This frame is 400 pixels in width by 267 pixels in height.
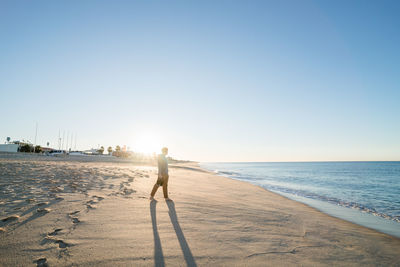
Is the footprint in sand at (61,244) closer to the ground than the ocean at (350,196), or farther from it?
farther from it

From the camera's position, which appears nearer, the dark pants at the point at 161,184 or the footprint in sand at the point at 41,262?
the footprint in sand at the point at 41,262

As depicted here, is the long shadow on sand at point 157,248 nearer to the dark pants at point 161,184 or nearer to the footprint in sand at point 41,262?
the footprint in sand at point 41,262

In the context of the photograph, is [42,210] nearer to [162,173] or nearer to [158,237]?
[158,237]

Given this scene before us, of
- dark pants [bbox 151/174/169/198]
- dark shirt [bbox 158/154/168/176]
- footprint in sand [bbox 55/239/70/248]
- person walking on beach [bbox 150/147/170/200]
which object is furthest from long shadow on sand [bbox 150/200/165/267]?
dark shirt [bbox 158/154/168/176]

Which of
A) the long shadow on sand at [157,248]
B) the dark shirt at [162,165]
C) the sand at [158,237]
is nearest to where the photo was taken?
the long shadow on sand at [157,248]

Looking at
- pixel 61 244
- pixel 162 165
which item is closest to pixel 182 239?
pixel 61 244

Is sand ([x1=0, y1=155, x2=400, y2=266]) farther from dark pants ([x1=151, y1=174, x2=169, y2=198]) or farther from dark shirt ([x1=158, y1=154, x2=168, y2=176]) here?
dark shirt ([x1=158, y1=154, x2=168, y2=176])

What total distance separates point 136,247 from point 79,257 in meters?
0.89

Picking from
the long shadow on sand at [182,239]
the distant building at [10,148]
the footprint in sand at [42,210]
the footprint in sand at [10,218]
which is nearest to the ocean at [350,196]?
the long shadow on sand at [182,239]

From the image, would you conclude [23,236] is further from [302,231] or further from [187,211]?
[302,231]

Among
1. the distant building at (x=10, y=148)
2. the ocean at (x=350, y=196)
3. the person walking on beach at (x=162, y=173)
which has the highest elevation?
the person walking on beach at (x=162, y=173)

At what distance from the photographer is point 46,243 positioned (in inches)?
135

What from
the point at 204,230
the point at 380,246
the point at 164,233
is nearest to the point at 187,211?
the point at 204,230

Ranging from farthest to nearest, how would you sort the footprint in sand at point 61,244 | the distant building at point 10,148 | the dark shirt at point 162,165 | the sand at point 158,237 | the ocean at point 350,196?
the distant building at point 10,148, the ocean at point 350,196, the dark shirt at point 162,165, the footprint in sand at point 61,244, the sand at point 158,237
